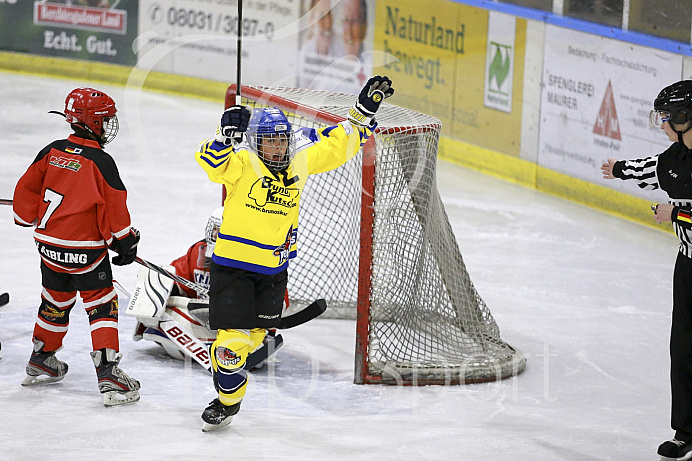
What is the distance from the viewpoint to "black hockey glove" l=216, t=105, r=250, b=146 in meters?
3.55

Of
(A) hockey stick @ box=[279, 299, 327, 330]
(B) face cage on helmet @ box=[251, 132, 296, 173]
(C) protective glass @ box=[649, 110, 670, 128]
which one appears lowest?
(A) hockey stick @ box=[279, 299, 327, 330]

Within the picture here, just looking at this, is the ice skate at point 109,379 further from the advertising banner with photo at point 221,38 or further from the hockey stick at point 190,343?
the advertising banner with photo at point 221,38

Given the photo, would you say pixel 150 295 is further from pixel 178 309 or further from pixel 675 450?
pixel 675 450

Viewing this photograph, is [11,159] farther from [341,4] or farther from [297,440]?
[297,440]

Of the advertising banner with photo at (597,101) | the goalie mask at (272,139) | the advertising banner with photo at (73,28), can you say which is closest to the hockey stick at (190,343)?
the goalie mask at (272,139)

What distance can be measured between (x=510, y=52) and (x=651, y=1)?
151cm

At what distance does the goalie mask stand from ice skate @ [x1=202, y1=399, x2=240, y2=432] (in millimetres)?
892

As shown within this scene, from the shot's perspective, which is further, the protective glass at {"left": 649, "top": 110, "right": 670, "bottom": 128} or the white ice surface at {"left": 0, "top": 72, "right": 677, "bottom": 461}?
the white ice surface at {"left": 0, "top": 72, "right": 677, "bottom": 461}

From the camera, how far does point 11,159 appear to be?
8.21 meters

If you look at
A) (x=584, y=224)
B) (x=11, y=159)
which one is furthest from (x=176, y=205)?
(x=584, y=224)

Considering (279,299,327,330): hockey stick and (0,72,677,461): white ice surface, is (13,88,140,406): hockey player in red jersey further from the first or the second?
(279,299,327,330): hockey stick

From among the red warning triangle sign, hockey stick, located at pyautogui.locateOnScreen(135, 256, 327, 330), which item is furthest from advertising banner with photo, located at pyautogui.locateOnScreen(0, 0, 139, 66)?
hockey stick, located at pyautogui.locateOnScreen(135, 256, 327, 330)

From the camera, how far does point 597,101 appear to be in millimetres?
7875

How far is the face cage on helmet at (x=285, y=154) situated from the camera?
12.2 ft
